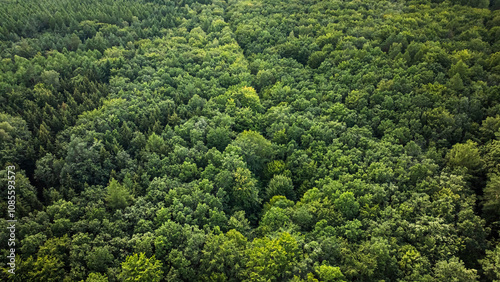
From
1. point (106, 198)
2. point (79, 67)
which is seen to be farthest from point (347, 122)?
point (79, 67)

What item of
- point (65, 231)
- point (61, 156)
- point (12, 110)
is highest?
point (12, 110)

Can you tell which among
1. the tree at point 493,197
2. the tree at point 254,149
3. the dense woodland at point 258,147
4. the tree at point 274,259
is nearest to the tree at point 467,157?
the dense woodland at point 258,147

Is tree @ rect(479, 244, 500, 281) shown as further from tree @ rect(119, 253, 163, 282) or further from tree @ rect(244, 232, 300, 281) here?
tree @ rect(119, 253, 163, 282)

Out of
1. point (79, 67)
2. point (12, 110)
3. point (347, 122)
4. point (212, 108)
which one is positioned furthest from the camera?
point (79, 67)

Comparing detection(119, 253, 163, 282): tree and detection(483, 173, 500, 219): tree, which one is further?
detection(483, 173, 500, 219): tree

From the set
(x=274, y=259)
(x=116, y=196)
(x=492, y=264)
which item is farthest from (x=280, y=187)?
(x=492, y=264)

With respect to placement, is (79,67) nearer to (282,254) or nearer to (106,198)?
(106,198)

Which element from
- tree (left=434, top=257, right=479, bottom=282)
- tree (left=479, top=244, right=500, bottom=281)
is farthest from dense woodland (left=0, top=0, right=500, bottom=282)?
tree (left=479, top=244, right=500, bottom=281)

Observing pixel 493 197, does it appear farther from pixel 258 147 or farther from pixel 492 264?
pixel 258 147
